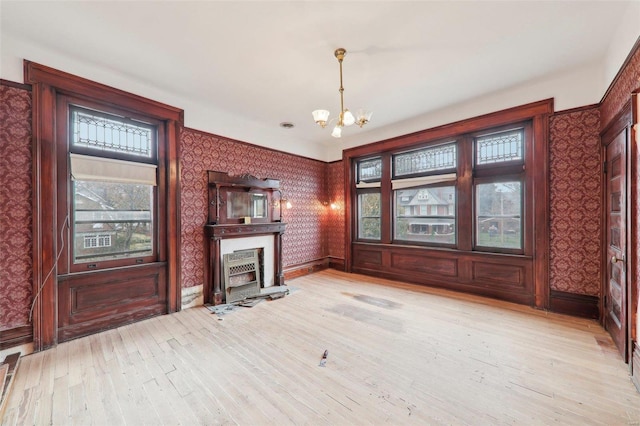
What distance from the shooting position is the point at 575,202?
11.1 ft

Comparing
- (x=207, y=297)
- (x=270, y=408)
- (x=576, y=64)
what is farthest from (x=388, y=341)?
(x=576, y=64)

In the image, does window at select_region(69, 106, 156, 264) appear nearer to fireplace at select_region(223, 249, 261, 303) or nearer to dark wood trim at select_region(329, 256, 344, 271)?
fireplace at select_region(223, 249, 261, 303)

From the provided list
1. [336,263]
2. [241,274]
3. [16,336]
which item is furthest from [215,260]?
[336,263]

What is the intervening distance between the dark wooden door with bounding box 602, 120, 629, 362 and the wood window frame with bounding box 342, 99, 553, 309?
61cm

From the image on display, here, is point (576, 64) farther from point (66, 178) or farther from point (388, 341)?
point (66, 178)

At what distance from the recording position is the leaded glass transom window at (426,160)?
467 cm

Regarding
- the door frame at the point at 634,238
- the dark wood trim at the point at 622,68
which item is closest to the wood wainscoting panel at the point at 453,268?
the door frame at the point at 634,238

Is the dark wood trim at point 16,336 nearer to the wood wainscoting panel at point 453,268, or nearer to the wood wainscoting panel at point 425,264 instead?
the wood wainscoting panel at point 453,268

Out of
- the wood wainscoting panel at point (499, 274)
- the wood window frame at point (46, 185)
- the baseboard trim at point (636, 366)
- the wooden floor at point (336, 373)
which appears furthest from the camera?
the wood wainscoting panel at point (499, 274)

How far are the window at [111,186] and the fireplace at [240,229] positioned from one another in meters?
0.86

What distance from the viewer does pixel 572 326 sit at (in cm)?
310

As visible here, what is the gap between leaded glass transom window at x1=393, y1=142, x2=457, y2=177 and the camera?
4672 millimetres

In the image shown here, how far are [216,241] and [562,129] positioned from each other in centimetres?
526

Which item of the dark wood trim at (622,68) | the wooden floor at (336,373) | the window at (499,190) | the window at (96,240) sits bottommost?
the wooden floor at (336,373)
